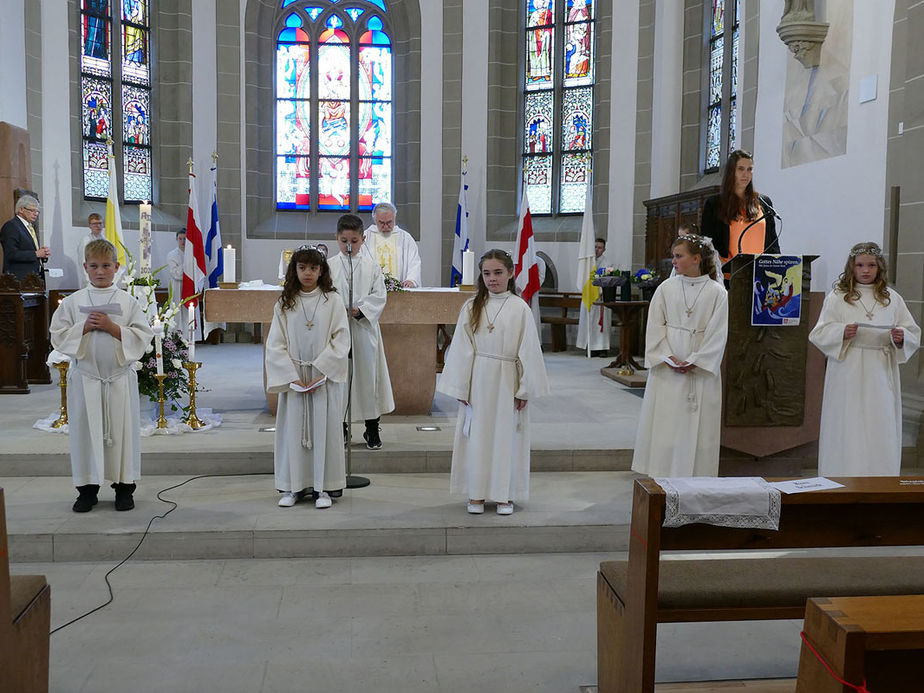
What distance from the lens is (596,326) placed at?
12.2 meters

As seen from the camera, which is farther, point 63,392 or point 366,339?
point 63,392

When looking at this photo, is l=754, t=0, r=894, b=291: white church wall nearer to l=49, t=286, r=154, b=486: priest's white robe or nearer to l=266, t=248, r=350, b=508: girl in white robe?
l=266, t=248, r=350, b=508: girl in white robe

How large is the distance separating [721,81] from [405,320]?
6451 mm

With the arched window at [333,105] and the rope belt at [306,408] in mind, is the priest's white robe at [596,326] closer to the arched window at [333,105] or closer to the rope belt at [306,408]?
the arched window at [333,105]

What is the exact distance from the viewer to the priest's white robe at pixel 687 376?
5285mm

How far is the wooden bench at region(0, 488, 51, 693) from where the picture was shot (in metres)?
2.57

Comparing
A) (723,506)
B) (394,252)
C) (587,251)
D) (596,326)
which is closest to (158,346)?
(394,252)

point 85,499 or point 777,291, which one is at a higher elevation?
point 777,291

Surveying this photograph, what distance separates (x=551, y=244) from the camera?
45.1 feet

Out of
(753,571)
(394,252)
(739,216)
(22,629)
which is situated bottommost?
(22,629)

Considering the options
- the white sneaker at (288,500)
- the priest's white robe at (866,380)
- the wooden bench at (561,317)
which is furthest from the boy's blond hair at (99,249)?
the wooden bench at (561,317)

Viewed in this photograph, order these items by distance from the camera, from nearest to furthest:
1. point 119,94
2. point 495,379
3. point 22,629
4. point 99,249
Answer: point 22,629 < point 99,249 < point 495,379 < point 119,94

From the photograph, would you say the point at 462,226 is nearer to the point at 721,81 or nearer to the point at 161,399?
the point at 721,81

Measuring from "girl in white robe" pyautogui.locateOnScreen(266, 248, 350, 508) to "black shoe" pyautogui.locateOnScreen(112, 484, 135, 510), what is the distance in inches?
32.3
